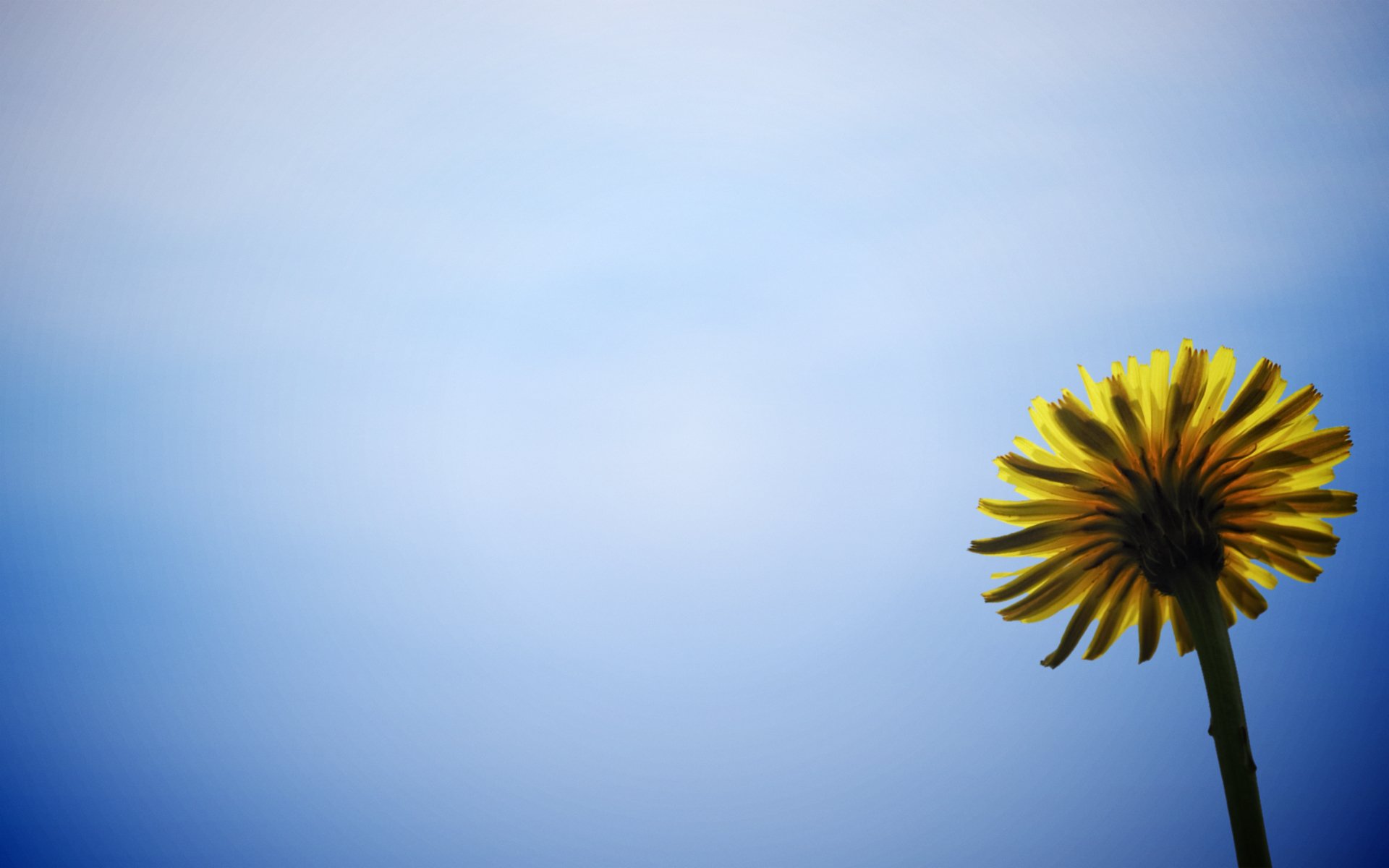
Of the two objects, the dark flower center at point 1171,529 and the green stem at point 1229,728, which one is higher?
the dark flower center at point 1171,529

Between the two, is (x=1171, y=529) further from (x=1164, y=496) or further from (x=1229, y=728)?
(x=1229, y=728)

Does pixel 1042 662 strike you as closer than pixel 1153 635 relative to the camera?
Yes

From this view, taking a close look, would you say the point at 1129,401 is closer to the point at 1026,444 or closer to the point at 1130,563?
the point at 1026,444

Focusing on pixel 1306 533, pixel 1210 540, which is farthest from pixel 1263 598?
pixel 1210 540

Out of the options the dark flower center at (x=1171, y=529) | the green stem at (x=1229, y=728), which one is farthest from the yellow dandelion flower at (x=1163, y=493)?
the green stem at (x=1229, y=728)

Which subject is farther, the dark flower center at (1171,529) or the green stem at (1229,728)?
the dark flower center at (1171,529)

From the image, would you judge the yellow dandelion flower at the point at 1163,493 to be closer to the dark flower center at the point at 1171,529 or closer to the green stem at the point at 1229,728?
the dark flower center at the point at 1171,529
